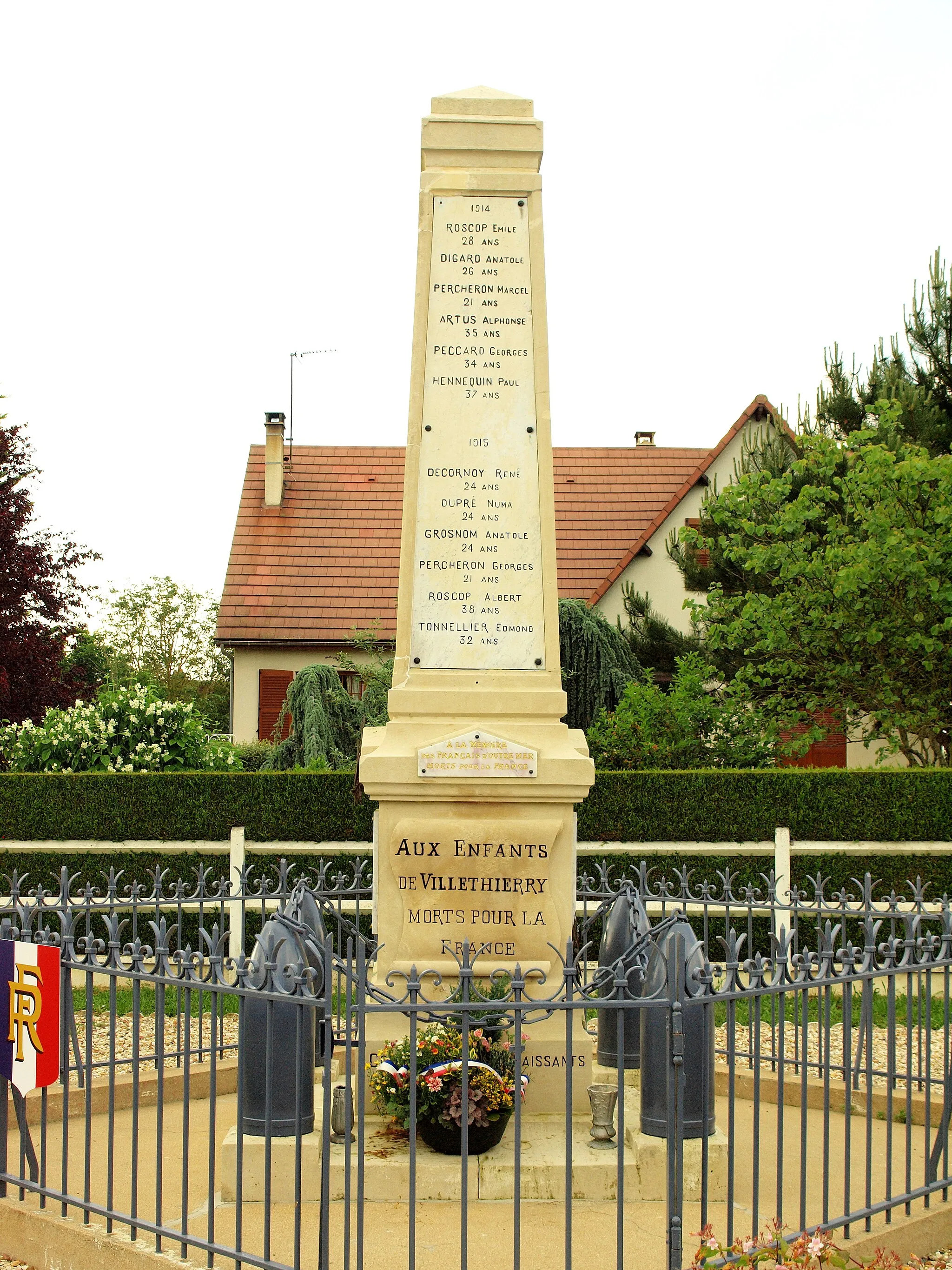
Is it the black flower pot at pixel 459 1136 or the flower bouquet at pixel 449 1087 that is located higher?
the flower bouquet at pixel 449 1087

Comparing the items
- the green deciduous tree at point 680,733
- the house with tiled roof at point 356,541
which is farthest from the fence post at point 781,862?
the house with tiled roof at point 356,541

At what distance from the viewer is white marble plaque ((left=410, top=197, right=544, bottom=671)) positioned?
18.1 feet

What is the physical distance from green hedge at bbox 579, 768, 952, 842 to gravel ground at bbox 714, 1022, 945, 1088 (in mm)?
1876

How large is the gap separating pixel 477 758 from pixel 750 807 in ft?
18.0

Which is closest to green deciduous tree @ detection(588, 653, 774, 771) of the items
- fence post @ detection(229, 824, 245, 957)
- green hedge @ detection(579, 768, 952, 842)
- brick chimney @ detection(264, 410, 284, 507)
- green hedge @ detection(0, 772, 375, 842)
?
green hedge @ detection(579, 768, 952, 842)

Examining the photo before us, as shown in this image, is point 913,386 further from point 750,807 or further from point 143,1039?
point 143,1039

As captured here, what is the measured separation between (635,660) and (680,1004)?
13.9 meters

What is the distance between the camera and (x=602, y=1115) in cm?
465

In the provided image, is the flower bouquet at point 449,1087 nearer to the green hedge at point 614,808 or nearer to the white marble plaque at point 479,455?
the white marble plaque at point 479,455

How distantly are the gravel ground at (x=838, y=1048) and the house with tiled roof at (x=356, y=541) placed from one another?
10547mm

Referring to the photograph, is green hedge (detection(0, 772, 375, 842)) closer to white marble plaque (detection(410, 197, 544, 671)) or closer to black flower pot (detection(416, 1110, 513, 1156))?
white marble plaque (detection(410, 197, 544, 671))

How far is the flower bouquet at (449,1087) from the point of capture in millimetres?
4312

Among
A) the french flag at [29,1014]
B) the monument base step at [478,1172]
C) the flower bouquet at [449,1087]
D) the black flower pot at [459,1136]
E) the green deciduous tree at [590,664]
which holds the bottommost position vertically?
the monument base step at [478,1172]

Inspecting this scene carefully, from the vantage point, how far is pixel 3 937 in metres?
4.48
